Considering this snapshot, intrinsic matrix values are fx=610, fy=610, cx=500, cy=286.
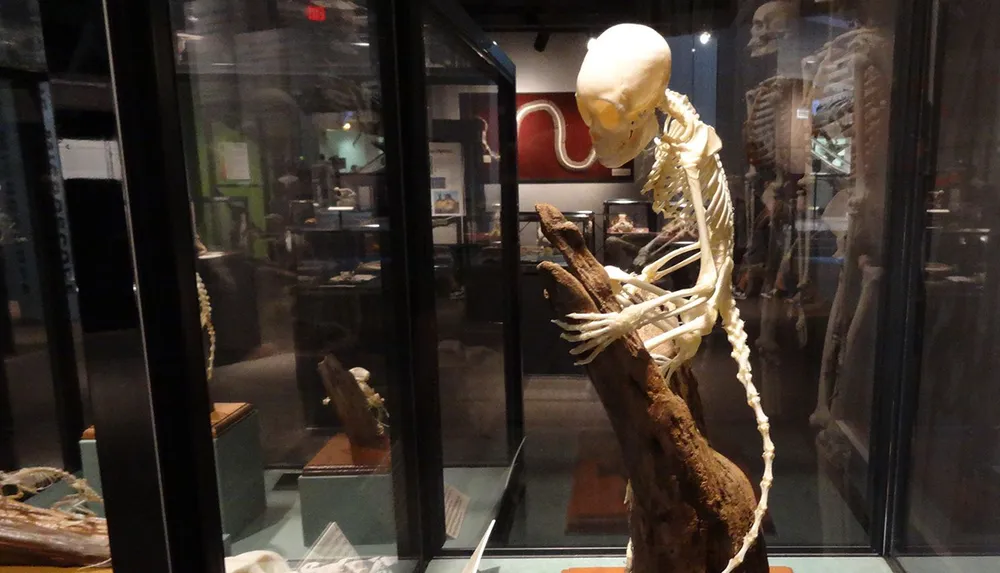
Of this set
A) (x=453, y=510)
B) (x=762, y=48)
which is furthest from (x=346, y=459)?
(x=762, y=48)

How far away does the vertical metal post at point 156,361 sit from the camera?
746 mm

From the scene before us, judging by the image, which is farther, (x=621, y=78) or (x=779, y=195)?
(x=779, y=195)

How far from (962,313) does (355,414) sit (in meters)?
1.87

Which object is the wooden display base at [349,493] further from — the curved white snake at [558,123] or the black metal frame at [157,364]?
the curved white snake at [558,123]

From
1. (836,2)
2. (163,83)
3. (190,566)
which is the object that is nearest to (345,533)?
(190,566)

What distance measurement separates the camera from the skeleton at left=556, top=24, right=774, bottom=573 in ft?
3.64

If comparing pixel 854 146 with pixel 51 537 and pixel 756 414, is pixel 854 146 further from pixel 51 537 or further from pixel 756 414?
pixel 51 537

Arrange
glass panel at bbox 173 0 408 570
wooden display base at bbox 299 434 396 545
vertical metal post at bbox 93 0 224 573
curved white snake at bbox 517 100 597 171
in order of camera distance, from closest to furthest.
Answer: vertical metal post at bbox 93 0 224 573 < glass panel at bbox 173 0 408 570 < wooden display base at bbox 299 434 396 545 < curved white snake at bbox 517 100 597 171

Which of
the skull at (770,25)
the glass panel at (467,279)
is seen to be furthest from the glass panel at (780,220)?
the glass panel at (467,279)

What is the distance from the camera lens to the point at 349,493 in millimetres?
1816

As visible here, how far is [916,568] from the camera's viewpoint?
1980mm

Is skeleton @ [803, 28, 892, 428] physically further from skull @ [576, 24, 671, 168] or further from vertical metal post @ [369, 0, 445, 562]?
vertical metal post @ [369, 0, 445, 562]

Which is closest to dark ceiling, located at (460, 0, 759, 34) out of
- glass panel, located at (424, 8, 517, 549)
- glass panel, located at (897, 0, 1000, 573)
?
glass panel, located at (424, 8, 517, 549)

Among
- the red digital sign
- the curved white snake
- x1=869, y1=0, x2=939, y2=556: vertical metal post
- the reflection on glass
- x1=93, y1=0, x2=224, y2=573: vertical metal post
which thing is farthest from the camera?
the curved white snake
